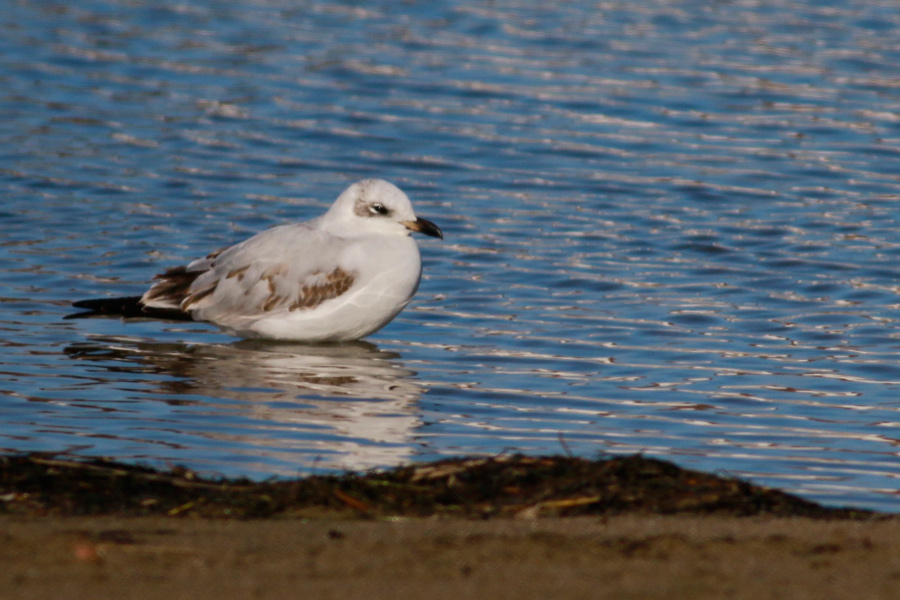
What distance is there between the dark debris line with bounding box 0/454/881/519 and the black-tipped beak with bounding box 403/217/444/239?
3.46 metres

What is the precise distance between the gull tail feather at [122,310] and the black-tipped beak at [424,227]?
1494 mm

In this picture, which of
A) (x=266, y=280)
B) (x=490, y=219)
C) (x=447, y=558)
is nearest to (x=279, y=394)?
(x=266, y=280)

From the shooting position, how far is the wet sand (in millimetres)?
3863

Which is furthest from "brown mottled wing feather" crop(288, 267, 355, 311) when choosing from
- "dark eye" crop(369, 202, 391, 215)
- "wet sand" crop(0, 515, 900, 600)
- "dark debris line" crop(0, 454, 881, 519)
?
"wet sand" crop(0, 515, 900, 600)

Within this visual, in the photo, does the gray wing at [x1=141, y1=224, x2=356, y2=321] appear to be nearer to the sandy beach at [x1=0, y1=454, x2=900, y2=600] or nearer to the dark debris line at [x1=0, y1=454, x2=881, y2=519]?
the sandy beach at [x1=0, y1=454, x2=900, y2=600]

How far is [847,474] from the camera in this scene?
6.05m

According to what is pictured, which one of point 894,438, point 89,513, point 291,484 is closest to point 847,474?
point 894,438

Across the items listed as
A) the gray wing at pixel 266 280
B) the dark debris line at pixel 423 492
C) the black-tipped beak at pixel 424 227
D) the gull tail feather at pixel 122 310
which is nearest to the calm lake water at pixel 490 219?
the gull tail feather at pixel 122 310

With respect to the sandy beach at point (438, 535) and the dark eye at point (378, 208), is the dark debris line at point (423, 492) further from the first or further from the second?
the dark eye at point (378, 208)

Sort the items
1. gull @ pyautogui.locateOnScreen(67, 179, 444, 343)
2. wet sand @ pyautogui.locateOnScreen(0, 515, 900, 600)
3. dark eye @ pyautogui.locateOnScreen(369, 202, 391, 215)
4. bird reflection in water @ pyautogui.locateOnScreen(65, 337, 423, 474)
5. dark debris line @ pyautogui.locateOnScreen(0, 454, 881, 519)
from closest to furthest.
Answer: wet sand @ pyautogui.locateOnScreen(0, 515, 900, 600) → dark debris line @ pyautogui.locateOnScreen(0, 454, 881, 519) → bird reflection in water @ pyautogui.locateOnScreen(65, 337, 423, 474) → gull @ pyautogui.locateOnScreen(67, 179, 444, 343) → dark eye @ pyautogui.locateOnScreen(369, 202, 391, 215)

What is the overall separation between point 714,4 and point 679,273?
1059 cm

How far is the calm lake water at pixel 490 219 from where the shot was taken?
677 cm

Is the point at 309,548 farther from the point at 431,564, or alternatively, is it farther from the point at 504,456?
the point at 504,456

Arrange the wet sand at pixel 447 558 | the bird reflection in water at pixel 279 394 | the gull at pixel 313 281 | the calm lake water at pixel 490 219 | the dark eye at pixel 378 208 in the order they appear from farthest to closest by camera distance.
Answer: the dark eye at pixel 378 208 < the gull at pixel 313 281 < the calm lake water at pixel 490 219 < the bird reflection in water at pixel 279 394 < the wet sand at pixel 447 558
